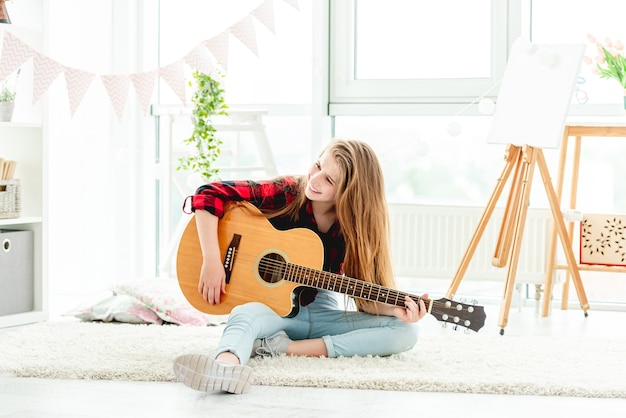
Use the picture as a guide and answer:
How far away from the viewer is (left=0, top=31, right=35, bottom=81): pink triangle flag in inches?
112

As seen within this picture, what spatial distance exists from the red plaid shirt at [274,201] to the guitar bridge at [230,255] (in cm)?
8

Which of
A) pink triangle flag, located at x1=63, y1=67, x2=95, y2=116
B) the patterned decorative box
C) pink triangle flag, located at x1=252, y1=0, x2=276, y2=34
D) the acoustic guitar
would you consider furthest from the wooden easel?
pink triangle flag, located at x1=63, y1=67, x2=95, y2=116

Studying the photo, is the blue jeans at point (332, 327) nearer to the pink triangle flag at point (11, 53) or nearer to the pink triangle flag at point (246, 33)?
the pink triangle flag at point (246, 33)

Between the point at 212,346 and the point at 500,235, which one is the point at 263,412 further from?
the point at 500,235

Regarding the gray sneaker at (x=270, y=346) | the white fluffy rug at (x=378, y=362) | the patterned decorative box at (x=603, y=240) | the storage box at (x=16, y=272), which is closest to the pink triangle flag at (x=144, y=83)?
the storage box at (x=16, y=272)

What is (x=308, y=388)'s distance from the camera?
85.0 inches

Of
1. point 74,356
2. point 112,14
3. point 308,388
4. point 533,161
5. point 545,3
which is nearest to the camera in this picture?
point 308,388

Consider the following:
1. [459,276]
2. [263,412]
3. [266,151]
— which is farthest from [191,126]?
[263,412]

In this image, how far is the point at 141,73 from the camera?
3.05 m

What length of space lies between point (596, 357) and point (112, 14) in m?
2.59

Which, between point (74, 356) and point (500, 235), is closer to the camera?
point (74, 356)

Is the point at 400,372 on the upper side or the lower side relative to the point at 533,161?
lower

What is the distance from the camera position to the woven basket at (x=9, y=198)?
309cm

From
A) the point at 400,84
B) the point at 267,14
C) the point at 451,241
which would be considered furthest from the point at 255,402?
the point at 400,84
